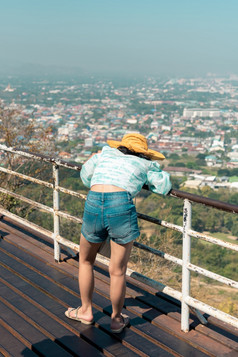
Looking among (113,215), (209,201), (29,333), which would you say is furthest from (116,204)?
(29,333)

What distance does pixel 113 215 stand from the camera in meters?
2.46

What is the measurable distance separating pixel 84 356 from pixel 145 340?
396mm

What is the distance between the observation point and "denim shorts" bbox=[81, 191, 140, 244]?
2.47 m

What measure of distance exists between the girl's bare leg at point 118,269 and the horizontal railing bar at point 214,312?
429mm

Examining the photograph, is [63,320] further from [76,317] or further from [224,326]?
[224,326]

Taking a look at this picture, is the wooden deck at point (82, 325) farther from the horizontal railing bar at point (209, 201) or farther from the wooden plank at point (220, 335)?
the horizontal railing bar at point (209, 201)

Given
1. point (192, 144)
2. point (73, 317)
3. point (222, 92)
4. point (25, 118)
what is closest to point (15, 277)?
point (73, 317)

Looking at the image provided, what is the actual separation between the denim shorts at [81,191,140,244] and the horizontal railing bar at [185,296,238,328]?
23.0 inches

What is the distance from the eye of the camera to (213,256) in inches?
878

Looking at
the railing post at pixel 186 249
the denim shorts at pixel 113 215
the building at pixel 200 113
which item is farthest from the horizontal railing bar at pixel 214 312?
the building at pixel 200 113

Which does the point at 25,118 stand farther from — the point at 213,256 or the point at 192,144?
the point at 192,144

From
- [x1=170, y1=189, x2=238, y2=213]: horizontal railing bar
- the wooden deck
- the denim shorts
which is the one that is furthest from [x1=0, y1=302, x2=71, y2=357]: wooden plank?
[x1=170, y1=189, x2=238, y2=213]: horizontal railing bar

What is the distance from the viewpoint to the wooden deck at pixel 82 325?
2.53 metres

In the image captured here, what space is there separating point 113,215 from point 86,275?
1.69 feet
